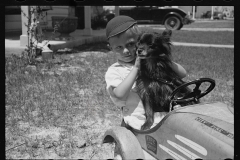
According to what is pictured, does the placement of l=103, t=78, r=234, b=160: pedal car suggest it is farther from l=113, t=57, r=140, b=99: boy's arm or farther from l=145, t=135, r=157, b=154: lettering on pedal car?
l=113, t=57, r=140, b=99: boy's arm

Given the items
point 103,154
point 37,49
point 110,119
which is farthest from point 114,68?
point 37,49

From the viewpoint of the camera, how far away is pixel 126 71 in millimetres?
2062

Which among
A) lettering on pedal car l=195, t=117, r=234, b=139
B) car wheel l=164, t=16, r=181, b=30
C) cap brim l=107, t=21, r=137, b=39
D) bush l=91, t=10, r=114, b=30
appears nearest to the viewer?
lettering on pedal car l=195, t=117, r=234, b=139

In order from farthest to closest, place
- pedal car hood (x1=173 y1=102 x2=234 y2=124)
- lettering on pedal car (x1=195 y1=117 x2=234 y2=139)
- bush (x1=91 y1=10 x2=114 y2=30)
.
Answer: bush (x1=91 y1=10 x2=114 y2=30)
pedal car hood (x1=173 y1=102 x2=234 y2=124)
lettering on pedal car (x1=195 y1=117 x2=234 y2=139)

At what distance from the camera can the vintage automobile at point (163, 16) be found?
1630cm

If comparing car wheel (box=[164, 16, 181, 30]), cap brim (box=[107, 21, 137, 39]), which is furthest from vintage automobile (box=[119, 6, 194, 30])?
cap brim (box=[107, 21, 137, 39])

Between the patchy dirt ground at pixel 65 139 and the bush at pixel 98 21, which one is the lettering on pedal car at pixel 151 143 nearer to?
the patchy dirt ground at pixel 65 139

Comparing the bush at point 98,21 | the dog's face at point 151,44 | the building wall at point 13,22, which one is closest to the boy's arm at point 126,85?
the dog's face at point 151,44

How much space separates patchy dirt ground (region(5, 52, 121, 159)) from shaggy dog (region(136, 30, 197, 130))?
0.93m

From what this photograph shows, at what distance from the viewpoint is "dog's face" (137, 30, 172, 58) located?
173cm

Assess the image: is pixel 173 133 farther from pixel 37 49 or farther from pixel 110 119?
pixel 37 49

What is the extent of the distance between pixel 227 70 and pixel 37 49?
13.2ft

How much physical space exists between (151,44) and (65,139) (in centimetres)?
158

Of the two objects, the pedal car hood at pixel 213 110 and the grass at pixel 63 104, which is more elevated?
the pedal car hood at pixel 213 110
